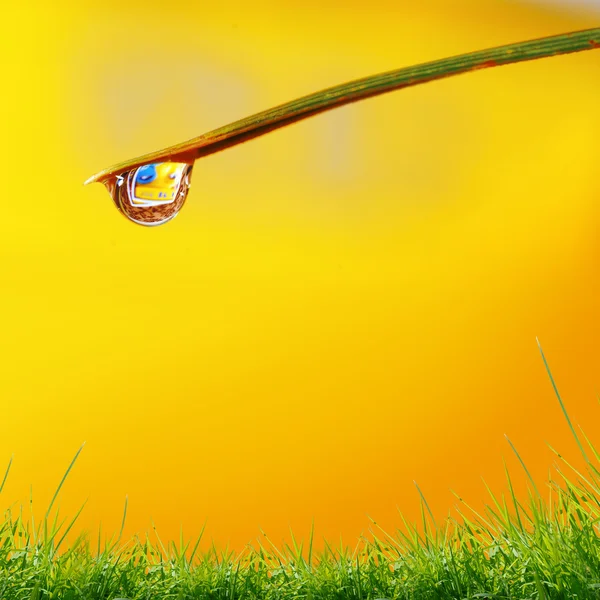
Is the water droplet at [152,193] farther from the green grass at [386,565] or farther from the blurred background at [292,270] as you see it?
the blurred background at [292,270]

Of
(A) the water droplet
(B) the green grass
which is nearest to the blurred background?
(B) the green grass

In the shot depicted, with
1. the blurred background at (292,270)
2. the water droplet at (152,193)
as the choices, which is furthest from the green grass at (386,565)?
the blurred background at (292,270)

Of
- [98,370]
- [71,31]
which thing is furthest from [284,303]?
[71,31]

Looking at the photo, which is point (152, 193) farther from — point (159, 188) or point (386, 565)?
point (386, 565)

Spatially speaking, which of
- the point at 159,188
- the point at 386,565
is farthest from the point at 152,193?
the point at 386,565

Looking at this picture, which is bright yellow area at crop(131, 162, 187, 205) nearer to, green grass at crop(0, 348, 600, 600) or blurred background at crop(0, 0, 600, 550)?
green grass at crop(0, 348, 600, 600)

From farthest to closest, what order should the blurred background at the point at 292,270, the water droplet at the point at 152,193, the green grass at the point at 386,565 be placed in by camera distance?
1. the blurred background at the point at 292,270
2. the green grass at the point at 386,565
3. the water droplet at the point at 152,193
